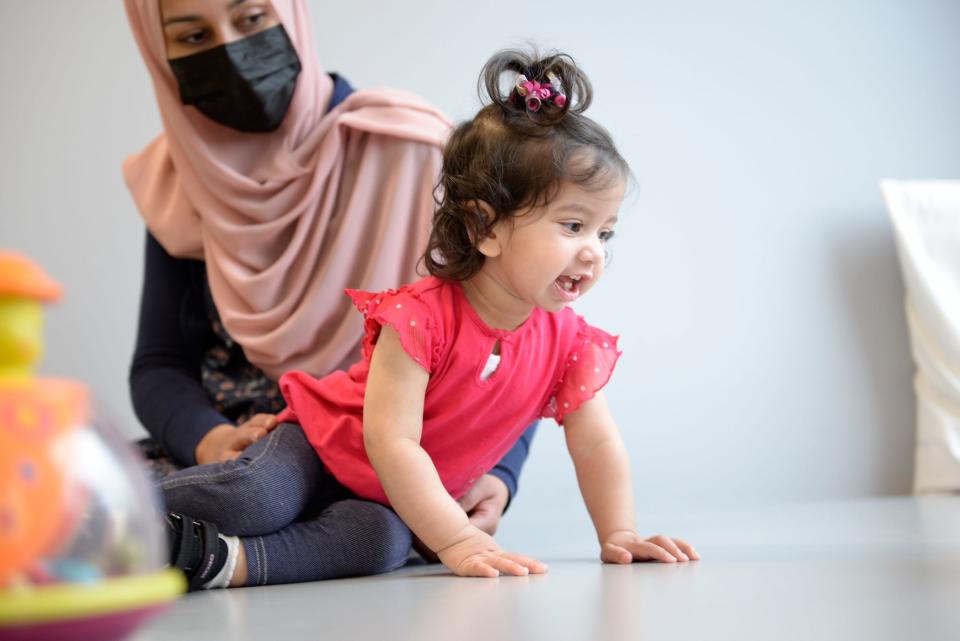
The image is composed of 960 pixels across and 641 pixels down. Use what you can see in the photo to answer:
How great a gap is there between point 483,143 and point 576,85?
0.15 m

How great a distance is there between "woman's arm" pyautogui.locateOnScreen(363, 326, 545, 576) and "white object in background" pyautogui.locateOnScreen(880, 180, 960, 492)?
168 cm

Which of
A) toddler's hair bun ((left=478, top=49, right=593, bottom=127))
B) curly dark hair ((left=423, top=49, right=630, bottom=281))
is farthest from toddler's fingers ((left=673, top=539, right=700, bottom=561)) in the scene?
toddler's hair bun ((left=478, top=49, right=593, bottom=127))

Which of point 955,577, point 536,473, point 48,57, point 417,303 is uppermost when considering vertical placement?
point 48,57

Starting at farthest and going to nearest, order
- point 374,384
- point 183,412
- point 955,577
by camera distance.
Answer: point 183,412, point 374,384, point 955,577

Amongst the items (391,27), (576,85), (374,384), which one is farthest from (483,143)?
(391,27)

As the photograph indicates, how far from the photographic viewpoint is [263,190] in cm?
171

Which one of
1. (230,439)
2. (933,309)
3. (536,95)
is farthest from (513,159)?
(933,309)

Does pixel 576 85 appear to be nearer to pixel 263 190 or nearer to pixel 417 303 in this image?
pixel 417 303

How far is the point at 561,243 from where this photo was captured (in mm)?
1211

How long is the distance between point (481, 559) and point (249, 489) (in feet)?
1.02

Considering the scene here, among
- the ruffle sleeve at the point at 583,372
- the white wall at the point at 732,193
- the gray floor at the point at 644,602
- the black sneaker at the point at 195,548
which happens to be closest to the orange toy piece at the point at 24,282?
the gray floor at the point at 644,602

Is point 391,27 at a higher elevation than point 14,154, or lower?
higher

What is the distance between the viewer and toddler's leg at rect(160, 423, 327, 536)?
1237mm

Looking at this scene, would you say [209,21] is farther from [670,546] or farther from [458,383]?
[670,546]
